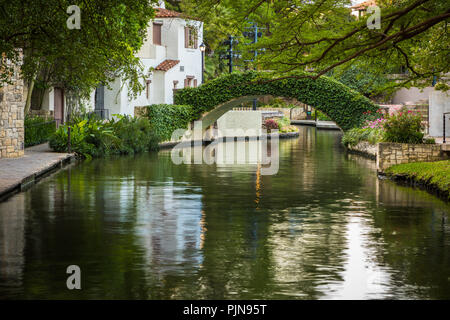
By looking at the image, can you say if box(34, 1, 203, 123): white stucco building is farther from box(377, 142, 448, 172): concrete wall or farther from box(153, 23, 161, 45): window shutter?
box(377, 142, 448, 172): concrete wall

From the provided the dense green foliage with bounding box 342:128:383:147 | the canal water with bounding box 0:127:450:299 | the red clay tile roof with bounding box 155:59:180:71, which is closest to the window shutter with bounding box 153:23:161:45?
the red clay tile roof with bounding box 155:59:180:71

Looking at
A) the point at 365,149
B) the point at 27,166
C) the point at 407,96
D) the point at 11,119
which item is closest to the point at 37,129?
the point at 11,119

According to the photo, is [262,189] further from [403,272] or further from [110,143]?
[110,143]

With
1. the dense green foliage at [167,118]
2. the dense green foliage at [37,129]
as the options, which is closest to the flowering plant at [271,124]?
the dense green foliage at [167,118]

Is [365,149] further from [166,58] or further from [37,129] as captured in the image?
[166,58]

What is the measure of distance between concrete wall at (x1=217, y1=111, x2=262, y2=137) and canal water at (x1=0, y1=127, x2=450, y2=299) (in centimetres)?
3528

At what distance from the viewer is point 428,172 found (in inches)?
970

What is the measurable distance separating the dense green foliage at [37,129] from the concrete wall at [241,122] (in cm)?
2152

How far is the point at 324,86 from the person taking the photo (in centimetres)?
4947

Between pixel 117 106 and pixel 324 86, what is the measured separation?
12.1m

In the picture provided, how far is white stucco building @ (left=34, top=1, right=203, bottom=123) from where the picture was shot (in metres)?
49.2

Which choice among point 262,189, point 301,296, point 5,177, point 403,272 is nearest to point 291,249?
point 403,272

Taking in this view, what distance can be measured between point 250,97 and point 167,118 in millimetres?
7636

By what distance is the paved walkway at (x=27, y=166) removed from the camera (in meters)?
22.1
